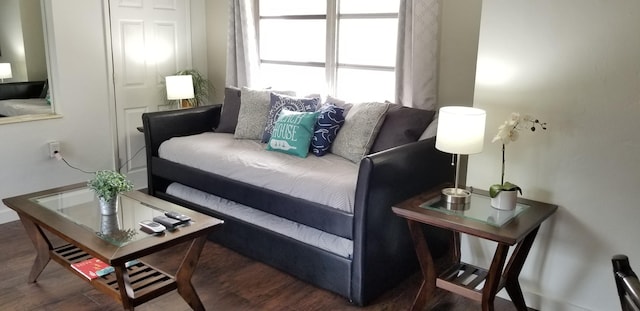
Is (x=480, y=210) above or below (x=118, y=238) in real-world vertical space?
above

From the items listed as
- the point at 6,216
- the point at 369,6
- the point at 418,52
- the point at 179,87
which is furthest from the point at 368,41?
the point at 6,216

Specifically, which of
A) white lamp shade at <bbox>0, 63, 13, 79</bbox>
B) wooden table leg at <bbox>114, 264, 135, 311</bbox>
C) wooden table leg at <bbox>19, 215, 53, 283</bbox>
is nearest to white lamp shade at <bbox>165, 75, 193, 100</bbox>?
white lamp shade at <bbox>0, 63, 13, 79</bbox>

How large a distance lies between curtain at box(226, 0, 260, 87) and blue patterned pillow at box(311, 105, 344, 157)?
1.21 meters

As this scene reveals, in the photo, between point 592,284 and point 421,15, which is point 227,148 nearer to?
point 421,15

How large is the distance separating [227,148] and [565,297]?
2.16 meters

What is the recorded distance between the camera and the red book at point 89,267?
2354 mm

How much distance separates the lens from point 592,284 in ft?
7.61

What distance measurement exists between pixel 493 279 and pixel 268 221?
132 centimetres

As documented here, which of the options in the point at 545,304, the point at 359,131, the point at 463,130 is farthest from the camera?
the point at 359,131

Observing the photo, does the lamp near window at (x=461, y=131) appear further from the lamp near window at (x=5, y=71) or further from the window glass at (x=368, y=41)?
A: the lamp near window at (x=5, y=71)

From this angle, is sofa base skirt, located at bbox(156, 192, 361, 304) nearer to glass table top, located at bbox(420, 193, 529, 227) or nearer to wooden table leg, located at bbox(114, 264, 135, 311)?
glass table top, located at bbox(420, 193, 529, 227)

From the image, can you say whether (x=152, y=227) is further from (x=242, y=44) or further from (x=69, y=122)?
(x=242, y=44)

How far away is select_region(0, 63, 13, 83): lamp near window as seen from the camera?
12.1 ft

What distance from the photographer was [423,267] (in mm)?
2344
